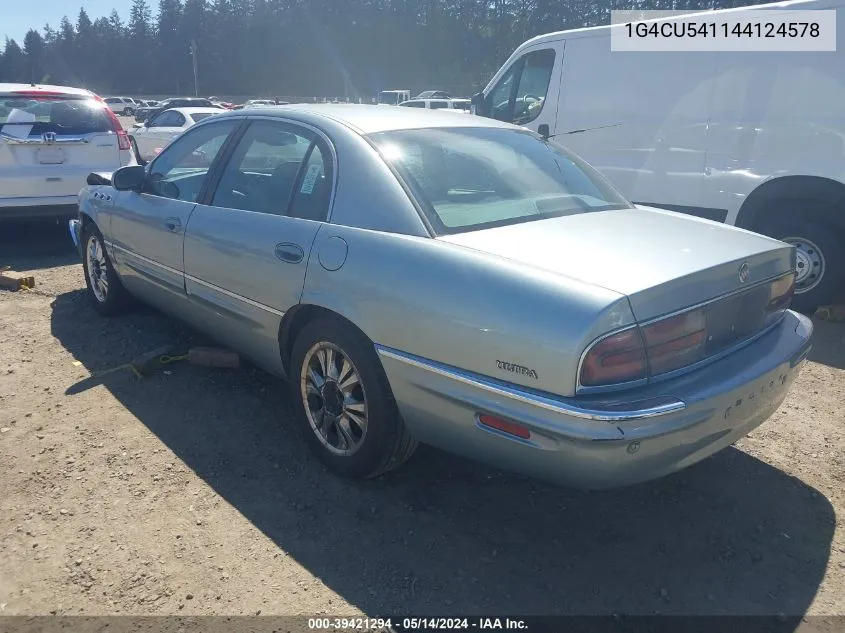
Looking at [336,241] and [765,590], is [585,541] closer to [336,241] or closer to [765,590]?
[765,590]

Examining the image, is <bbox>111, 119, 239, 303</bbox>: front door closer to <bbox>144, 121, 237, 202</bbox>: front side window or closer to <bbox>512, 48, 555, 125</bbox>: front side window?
<bbox>144, 121, 237, 202</bbox>: front side window

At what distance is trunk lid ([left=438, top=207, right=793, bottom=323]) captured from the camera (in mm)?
2420


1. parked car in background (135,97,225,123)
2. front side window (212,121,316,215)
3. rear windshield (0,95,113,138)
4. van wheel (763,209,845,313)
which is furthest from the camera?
parked car in background (135,97,225,123)

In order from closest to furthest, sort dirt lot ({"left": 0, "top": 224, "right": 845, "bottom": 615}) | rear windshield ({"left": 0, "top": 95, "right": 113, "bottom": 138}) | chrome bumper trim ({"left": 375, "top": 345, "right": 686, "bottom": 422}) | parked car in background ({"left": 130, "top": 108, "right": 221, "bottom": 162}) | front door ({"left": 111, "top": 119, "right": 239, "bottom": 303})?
chrome bumper trim ({"left": 375, "top": 345, "right": 686, "bottom": 422}) < dirt lot ({"left": 0, "top": 224, "right": 845, "bottom": 615}) < front door ({"left": 111, "top": 119, "right": 239, "bottom": 303}) < rear windshield ({"left": 0, "top": 95, "right": 113, "bottom": 138}) < parked car in background ({"left": 130, "top": 108, "right": 221, "bottom": 162})

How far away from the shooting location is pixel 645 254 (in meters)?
2.65

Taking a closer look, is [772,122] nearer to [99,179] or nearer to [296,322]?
[296,322]

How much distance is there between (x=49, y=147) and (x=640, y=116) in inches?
237

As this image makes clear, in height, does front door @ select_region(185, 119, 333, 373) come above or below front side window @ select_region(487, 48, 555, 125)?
below

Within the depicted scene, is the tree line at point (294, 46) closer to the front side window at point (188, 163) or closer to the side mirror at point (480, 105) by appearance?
the side mirror at point (480, 105)

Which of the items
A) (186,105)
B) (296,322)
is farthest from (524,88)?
(186,105)

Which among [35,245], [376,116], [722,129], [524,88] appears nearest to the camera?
[376,116]

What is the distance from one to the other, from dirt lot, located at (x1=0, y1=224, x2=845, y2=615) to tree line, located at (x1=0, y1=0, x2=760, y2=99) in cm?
5877

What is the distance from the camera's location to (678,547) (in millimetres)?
2797

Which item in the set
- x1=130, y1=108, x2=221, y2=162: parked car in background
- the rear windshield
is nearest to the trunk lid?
the rear windshield
